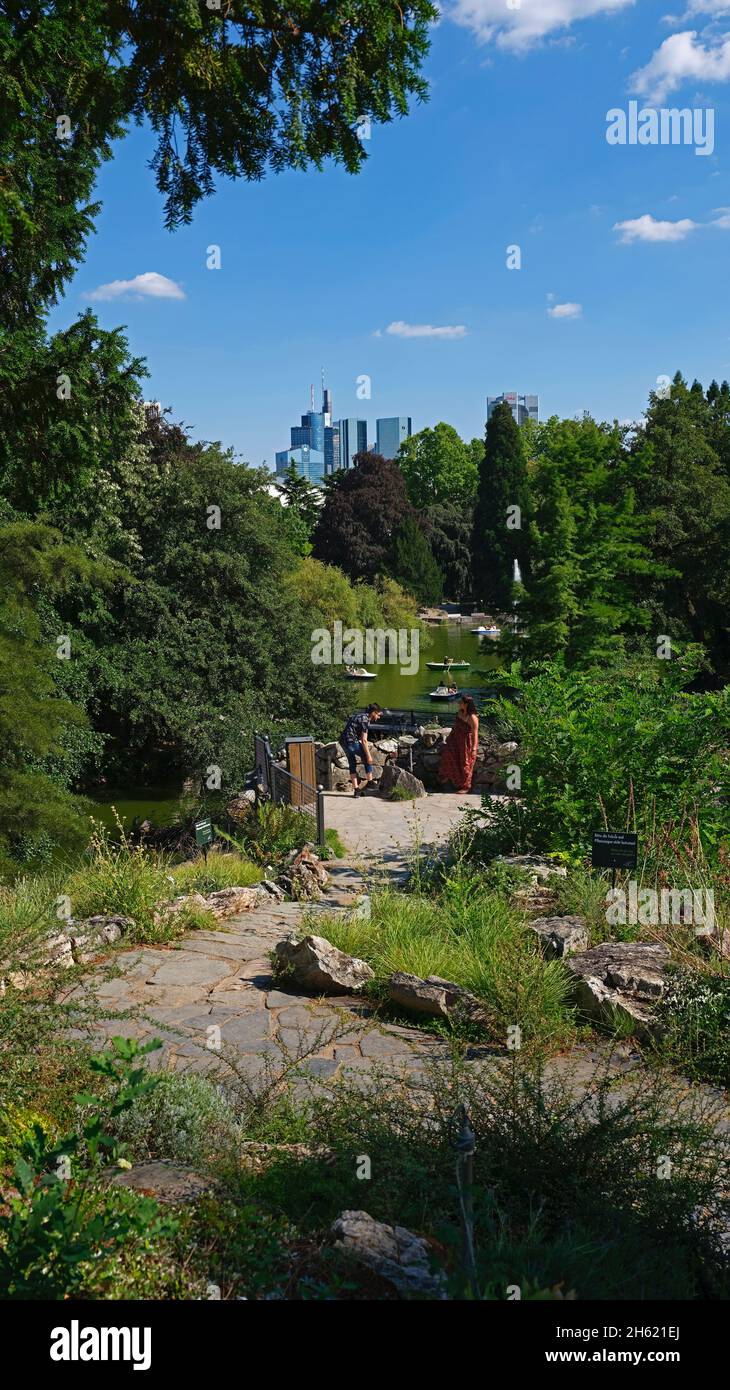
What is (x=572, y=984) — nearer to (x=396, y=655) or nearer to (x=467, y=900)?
(x=467, y=900)

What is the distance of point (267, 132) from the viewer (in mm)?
5926

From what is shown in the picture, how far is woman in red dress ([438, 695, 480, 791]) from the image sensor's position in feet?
45.9

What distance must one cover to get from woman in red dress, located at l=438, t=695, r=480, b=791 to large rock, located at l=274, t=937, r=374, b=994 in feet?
26.4

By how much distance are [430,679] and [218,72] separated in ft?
110

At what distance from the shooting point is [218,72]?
218 inches

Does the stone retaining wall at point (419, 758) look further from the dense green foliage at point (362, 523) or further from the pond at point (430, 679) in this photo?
the dense green foliage at point (362, 523)

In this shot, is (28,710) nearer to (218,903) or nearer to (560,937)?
(218,903)

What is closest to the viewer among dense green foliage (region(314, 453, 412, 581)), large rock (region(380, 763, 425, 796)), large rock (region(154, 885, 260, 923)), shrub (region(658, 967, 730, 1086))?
shrub (region(658, 967, 730, 1086))

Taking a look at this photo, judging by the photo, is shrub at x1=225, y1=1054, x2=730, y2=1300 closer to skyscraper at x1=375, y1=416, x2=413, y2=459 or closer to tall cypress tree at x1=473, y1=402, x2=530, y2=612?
tall cypress tree at x1=473, y1=402, x2=530, y2=612

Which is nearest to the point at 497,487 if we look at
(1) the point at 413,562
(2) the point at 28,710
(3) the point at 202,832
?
(1) the point at 413,562

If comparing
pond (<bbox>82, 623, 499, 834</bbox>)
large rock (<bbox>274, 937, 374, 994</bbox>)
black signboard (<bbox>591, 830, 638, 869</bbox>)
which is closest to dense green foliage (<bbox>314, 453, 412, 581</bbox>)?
pond (<bbox>82, 623, 499, 834</bbox>)

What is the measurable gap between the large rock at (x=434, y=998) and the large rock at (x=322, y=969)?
39 cm

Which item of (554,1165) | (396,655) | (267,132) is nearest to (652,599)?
(396,655)

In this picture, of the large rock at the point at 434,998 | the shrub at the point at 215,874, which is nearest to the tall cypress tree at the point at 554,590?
the shrub at the point at 215,874
